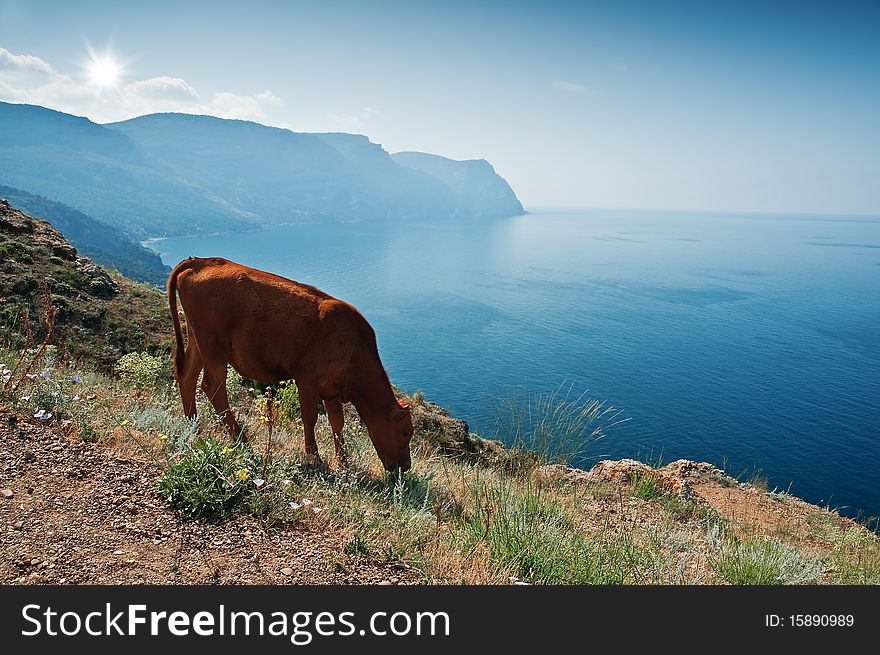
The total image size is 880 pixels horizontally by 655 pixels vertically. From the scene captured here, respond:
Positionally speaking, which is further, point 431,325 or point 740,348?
point 431,325

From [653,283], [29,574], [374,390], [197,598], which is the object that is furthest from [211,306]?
[653,283]

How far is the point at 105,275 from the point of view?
1878cm

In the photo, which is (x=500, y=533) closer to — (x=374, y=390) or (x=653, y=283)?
(x=374, y=390)

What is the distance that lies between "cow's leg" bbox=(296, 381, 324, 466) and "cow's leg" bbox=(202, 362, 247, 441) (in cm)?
70

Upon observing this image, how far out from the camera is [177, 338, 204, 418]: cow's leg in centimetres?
638

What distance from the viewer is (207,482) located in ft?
12.9

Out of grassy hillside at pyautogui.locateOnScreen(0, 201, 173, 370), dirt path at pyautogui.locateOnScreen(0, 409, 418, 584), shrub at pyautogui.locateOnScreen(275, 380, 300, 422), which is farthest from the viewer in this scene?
grassy hillside at pyautogui.locateOnScreen(0, 201, 173, 370)

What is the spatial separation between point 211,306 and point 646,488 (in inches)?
286

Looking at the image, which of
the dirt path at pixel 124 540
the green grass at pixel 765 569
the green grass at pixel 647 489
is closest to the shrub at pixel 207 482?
the dirt path at pixel 124 540

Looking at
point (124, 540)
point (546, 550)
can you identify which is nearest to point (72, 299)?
point (124, 540)

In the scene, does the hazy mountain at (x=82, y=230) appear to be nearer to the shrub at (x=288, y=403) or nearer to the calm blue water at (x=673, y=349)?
the calm blue water at (x=673, y=349)

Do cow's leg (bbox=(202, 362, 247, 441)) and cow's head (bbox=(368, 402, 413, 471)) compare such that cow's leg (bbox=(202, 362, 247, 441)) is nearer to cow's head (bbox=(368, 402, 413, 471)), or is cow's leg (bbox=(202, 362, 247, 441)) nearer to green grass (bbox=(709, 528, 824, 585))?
cow's head (bbox=(368, 402, 413, 471))

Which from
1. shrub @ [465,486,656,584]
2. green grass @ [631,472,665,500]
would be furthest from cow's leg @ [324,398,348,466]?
green grass @ [631,472,665,500]

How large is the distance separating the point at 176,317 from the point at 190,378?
77cm
